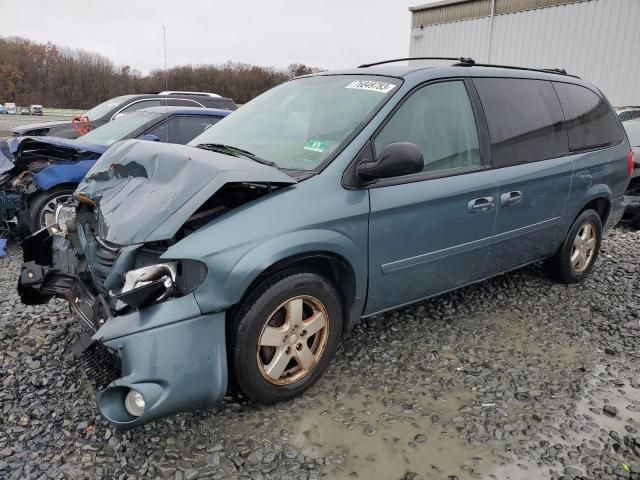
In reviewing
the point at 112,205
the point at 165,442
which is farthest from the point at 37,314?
the point at 165,442

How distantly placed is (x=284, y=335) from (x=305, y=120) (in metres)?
1.38

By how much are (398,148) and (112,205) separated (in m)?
1.55

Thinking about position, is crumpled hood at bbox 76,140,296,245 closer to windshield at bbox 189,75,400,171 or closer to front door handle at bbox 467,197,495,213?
windshield at bbox 189,75,400,171

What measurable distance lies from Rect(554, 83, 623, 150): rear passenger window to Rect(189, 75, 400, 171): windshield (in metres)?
1.88

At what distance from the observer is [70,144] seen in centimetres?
539

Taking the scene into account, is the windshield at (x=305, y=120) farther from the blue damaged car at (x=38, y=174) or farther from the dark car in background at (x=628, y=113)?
the dark car in background at (x=628, y=113)

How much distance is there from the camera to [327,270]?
9.20ft

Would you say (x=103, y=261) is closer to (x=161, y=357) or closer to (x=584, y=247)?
(x=161, y=357)

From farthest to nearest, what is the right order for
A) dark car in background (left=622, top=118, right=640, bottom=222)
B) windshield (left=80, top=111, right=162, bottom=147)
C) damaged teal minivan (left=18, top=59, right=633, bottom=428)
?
1. windshield (left=80, top=111, right=162, bottom=147)
2. dark car in background (left=622, top=118, right=640, bottom=222)
3. damaged teal minivan (left=18, top=59, right=633, bottom=428)

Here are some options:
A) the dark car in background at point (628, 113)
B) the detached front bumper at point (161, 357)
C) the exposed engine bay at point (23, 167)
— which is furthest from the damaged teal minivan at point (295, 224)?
the dark car in background at point (628, 113)

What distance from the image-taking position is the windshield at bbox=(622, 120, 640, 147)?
23.3 feet

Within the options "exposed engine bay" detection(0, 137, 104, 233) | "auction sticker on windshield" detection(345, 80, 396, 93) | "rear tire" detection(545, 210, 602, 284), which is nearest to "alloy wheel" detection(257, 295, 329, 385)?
"auction sticker on windshield" detection(345, 80, 396, 93)

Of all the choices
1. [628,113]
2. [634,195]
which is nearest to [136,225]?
[634,195]

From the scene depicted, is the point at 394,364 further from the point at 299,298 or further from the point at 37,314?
the point at 37,314
